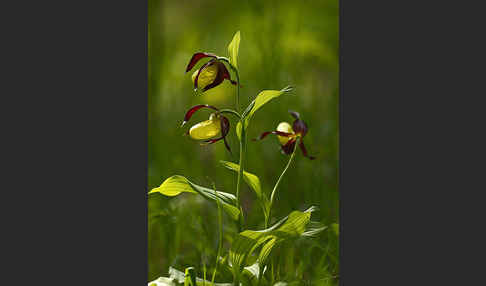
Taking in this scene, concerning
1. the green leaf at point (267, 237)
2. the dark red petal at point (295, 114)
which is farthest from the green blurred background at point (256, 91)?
the green leaf at point (267, 237)

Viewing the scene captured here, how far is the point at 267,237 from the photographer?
235 cm

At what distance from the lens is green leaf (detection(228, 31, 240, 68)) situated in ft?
7.90

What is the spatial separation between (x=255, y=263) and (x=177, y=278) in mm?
318

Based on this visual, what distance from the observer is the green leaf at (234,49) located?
7.90ft

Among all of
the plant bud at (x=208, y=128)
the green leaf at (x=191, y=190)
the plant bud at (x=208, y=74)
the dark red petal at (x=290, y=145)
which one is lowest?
the green leaf at (x=191, y=190)

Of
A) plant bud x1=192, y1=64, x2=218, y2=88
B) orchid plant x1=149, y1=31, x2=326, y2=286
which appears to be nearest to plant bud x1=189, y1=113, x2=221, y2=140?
orchid plant x1=149, y1=31, x2=326, y2=286

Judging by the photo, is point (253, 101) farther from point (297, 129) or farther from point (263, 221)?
point (263, 221)

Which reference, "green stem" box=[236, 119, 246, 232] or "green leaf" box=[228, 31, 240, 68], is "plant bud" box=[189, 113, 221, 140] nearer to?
"green stem" box=[236, 119, 246, 232]

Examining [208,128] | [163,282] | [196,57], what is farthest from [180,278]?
[196,57]

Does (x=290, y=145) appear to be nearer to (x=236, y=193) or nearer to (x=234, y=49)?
(x=236, y=193)

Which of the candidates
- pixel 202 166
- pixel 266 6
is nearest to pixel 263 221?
pixel 202 166

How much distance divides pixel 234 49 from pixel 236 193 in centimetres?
57

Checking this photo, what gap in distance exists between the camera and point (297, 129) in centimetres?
252

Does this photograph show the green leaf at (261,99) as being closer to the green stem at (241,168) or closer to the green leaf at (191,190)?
the green stem at (241,168)
